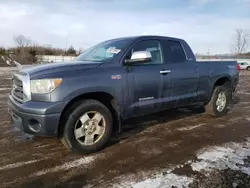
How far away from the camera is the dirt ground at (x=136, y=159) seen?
10.1 ft

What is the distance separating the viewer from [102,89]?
12.7 feet

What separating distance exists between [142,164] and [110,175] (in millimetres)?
539

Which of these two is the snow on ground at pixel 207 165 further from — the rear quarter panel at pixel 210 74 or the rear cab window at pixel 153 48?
the rear cab window at pixel 153 48

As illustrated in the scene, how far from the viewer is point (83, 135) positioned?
12.5 ft

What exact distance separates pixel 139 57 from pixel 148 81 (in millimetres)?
493

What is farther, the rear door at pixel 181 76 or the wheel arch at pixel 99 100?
the rear door at pixel 181 76

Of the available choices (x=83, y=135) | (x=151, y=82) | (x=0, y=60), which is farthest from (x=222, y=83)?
(x=0, y=60)

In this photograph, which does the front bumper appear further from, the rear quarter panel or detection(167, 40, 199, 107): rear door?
the rear quarter panel

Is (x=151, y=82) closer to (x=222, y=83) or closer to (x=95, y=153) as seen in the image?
(x=95, y=153)

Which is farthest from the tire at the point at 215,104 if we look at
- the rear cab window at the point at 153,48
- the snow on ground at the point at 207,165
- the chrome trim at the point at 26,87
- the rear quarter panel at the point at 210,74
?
the chrome trim at the point at 26,87

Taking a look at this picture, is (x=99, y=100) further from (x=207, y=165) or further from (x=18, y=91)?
(x=207, y=165)

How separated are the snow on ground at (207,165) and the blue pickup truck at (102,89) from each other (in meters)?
1.13

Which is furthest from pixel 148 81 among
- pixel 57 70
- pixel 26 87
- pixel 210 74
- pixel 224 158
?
pixel 210 74

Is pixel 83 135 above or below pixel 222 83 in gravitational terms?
below
